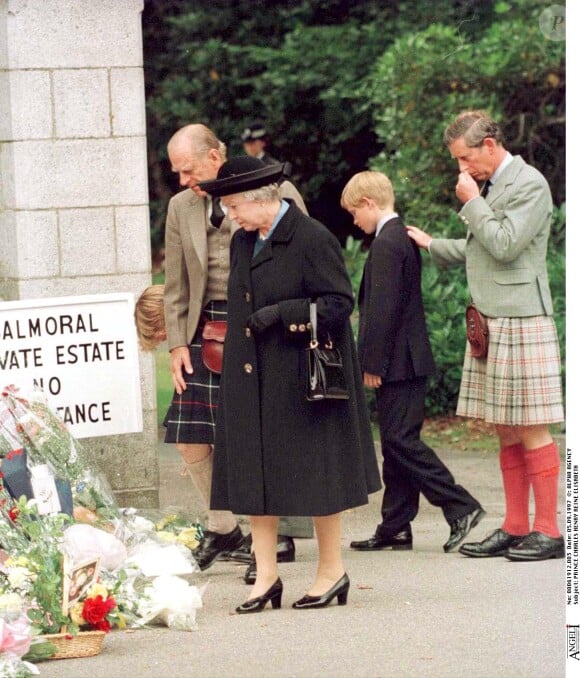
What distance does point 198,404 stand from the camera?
661 centimetres

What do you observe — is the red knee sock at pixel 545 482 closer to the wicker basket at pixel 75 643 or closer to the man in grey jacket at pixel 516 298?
the man in grey jacket at pixel 516 298

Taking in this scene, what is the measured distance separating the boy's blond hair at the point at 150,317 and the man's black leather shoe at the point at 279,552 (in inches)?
38.5

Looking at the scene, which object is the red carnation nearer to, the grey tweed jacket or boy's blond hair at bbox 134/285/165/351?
boy's blond hair at bbox 134/285/165/351

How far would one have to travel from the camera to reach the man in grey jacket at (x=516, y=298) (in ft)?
21.2

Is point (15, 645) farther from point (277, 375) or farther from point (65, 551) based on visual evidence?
point (277, 375)

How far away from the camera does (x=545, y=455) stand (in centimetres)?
659

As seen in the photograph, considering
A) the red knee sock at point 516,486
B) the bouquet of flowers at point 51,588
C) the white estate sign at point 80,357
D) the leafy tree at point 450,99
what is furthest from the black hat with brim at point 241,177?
the leafy tree at point 450,99

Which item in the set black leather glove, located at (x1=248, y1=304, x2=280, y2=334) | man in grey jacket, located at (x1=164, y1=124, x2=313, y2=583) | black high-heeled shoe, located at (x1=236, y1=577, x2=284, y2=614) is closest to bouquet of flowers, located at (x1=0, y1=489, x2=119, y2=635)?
black high-heeled shoe, located at (x1=236, y1=577, x2=284, y2=614)

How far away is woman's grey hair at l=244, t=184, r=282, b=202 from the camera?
5578 millimetres

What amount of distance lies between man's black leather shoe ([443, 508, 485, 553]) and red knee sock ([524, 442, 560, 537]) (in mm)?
321

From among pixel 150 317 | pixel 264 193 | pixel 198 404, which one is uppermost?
pixel 264 193

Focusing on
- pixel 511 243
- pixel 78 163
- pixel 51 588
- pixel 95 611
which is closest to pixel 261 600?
pixel 95 611

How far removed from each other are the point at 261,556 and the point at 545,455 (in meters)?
1.53

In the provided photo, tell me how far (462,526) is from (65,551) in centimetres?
202
